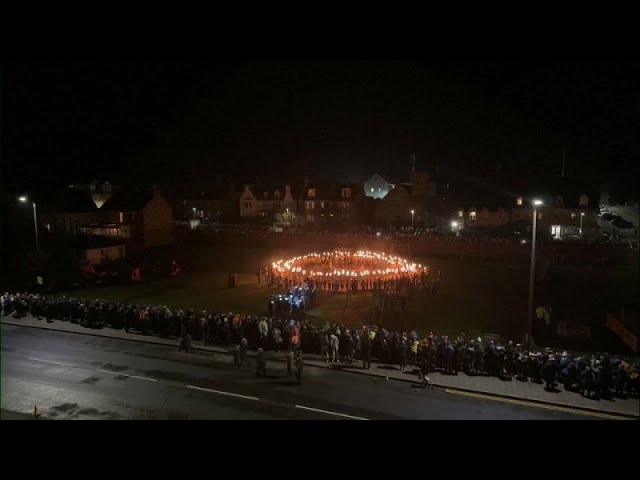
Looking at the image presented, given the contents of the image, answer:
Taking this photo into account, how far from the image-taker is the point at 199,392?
49.5ft

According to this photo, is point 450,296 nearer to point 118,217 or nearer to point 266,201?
point 118,217

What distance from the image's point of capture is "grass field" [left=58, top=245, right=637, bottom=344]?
79.3 feet

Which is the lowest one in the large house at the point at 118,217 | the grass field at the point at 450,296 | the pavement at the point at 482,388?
the pavement at the point at 482,388

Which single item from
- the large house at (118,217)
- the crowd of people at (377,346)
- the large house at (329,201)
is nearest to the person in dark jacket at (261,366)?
the crowd of people at (377,346)

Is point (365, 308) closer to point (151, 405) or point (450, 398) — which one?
point (450, 398)

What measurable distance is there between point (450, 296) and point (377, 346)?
12028 millimetres

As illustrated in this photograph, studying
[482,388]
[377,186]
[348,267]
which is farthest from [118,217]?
[377,186]

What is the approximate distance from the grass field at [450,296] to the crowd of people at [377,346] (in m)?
3.85

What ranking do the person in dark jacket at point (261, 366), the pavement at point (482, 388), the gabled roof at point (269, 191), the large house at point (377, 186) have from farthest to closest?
the large house at point (377, 186), the gabled roof at point (269, 191), the person in dark jacket at point (261, 366), the pavement at point (482, 388)

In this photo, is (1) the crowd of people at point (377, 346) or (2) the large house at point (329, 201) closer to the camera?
(1) the crowd of people at point (377, 346)

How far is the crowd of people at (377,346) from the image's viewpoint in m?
15.0

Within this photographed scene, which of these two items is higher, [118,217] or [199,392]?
[118,217]

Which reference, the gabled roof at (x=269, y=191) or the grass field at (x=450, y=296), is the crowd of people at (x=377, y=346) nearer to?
the grass field at (x=450, y=296)

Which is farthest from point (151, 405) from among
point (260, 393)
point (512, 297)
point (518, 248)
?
point (518, 248)
